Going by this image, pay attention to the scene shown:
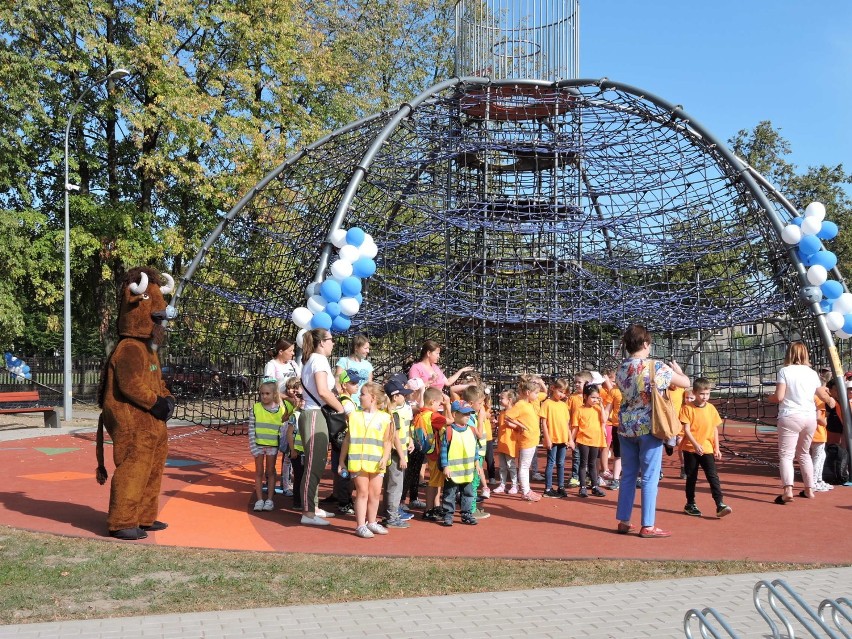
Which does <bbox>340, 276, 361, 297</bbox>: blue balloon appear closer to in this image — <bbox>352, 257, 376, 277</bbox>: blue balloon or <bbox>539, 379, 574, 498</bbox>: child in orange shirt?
<bbox>352, 257, 376, 277</bbox>: blue balloon

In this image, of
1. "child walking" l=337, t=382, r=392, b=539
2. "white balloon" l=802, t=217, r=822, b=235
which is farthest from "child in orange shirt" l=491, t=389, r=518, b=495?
"white balloon" l=802, t=217, r=822, b=235

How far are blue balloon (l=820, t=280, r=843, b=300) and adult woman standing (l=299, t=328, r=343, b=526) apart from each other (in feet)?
21.0

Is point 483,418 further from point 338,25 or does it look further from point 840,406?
point 338,25

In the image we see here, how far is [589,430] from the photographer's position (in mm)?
9914

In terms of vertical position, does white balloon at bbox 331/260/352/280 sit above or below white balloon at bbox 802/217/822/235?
below

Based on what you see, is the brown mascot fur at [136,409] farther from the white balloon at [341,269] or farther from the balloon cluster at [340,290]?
the white balloon at [341,269]

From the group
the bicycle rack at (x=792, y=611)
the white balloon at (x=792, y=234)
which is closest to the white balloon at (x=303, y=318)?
the white balloon at (x=792, y=234)

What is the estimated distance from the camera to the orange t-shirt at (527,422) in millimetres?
9523

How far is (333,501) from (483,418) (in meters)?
1.77

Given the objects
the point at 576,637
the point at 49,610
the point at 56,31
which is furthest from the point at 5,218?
the point at 576,637

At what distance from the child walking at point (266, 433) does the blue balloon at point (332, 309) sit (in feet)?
4.63

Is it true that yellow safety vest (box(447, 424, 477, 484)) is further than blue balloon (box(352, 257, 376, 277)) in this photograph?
No

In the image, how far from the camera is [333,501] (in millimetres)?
9297

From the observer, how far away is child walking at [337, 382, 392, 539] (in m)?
7.53
